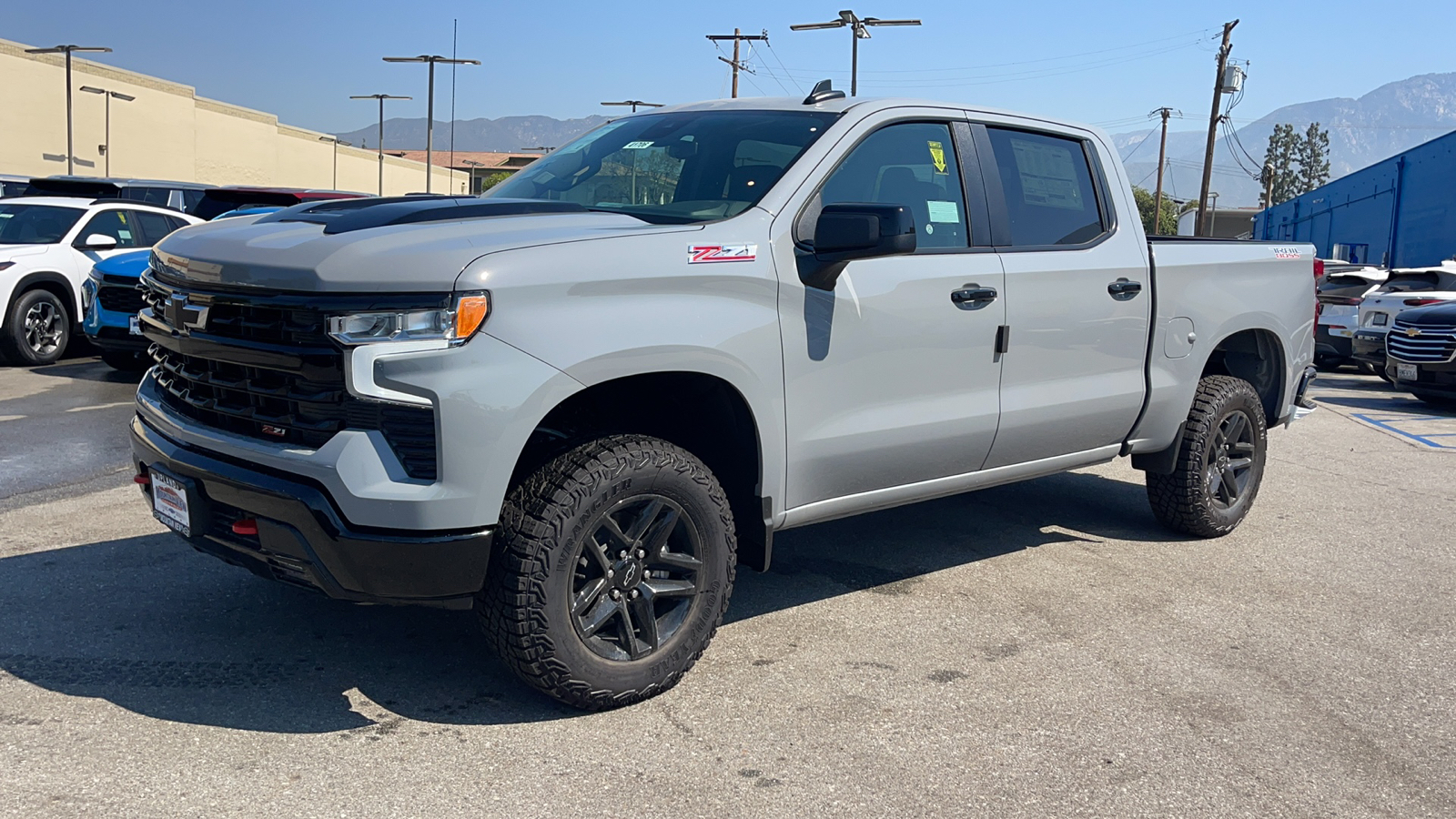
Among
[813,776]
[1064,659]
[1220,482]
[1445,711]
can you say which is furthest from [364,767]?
[1220,482]

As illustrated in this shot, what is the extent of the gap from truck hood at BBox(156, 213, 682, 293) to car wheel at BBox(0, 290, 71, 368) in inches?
351

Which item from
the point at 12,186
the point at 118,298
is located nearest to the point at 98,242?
the point at 118,298

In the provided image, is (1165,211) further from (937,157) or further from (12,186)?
(937,157)

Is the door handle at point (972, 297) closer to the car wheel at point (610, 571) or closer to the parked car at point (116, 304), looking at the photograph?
the car wheel at point (610, 571)

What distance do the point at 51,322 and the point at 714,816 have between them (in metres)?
11.0

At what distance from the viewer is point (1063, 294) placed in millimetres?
4945

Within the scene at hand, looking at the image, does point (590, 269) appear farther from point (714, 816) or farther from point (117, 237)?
point (117, 237)

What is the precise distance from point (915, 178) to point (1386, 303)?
1172 centimetres

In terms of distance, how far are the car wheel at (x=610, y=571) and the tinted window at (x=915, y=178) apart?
1.27 m

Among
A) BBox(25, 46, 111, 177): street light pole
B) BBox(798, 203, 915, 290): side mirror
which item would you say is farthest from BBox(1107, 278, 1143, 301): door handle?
BBox(25, 46, 111, 177): street light pole

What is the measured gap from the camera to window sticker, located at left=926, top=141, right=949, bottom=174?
185 inches

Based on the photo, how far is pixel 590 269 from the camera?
3475 mm

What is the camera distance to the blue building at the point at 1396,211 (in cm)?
2814

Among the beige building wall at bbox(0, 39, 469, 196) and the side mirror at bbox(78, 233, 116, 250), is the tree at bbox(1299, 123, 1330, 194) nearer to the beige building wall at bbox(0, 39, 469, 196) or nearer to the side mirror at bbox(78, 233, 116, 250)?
the beige building wall at bbox(0, 39, 469, 196)
